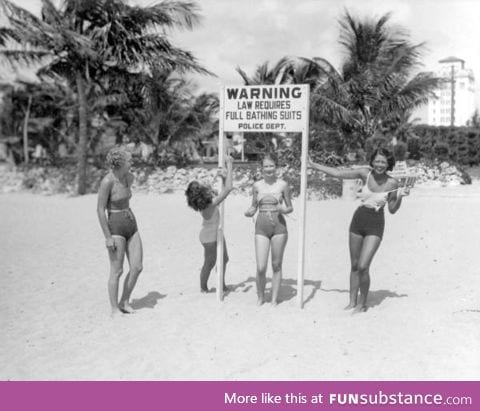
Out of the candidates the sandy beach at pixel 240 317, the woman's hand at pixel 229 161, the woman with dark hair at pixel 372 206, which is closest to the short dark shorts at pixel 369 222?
the woman with dark hair at pixel 372 206

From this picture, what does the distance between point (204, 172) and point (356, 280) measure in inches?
493

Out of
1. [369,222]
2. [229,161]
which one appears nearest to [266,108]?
[229,161]

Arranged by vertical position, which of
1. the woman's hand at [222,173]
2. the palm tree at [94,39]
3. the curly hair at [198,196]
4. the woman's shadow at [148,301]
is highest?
the palm tree at [94,39]

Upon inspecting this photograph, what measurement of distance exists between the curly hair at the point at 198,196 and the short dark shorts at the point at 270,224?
55 centimetres

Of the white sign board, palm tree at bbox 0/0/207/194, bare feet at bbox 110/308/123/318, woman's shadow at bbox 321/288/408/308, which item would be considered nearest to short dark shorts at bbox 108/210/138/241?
bare feet at bbox 110/308/123/318

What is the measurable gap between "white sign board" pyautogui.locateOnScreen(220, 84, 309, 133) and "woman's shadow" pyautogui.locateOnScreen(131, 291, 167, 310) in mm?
1758

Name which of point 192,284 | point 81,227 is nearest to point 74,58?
point 81,227

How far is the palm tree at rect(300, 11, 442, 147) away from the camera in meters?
17.7

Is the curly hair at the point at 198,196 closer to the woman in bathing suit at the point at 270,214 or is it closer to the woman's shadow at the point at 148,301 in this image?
the woman in bathing suit at the point at 270,214

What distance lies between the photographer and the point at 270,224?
5008 millimetres

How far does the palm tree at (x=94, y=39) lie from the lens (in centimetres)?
1559

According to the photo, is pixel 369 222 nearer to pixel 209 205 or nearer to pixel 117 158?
pixel 209 205

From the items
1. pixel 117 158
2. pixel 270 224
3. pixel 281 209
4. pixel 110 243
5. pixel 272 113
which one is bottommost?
pixel 110 243

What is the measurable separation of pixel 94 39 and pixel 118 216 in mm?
12796
